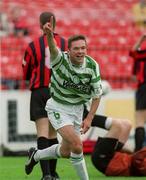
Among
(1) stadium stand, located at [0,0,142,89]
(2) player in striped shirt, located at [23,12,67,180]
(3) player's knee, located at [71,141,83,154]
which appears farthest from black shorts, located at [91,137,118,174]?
(1) stadium stand, located at [0,0,142,89]

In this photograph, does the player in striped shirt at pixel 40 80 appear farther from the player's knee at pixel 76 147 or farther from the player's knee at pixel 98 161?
the player's knee at pixel 76 147

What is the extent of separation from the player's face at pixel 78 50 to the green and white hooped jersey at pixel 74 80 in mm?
100

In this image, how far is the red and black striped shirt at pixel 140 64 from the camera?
10.2 m

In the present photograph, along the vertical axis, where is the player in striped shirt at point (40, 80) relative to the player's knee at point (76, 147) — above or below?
above

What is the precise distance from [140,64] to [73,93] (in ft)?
13.1

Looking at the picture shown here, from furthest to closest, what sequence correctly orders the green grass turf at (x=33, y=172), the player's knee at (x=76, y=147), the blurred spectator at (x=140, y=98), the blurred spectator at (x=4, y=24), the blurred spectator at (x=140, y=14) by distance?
the blurred spectator at (x=140, y=14) → the blurred spectator at (x=4, y=24) → the blurred spectator at (x=140, y=98) → the green grass turf at (x=33, y=172) → the player's knee at (x=76, y=147)

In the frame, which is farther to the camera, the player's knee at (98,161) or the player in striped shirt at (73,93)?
the player's knee at (98,161)

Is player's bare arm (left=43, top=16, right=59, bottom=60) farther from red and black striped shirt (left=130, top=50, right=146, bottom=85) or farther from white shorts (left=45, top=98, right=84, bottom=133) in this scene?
red and black striped shirt (left=130, top=50, right=146, bottom=85)

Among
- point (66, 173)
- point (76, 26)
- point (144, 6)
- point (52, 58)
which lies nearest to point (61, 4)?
point (76, 26)

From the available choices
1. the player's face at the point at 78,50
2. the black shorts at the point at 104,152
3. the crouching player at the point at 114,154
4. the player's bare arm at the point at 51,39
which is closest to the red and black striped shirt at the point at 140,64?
the crouching player at the point at 114,154

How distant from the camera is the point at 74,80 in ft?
22.4

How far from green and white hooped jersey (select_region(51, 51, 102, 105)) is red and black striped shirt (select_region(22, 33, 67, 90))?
816 mm

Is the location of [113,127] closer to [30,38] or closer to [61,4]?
[30,38]

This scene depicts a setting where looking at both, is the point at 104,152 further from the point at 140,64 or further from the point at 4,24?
the point at 4,24
